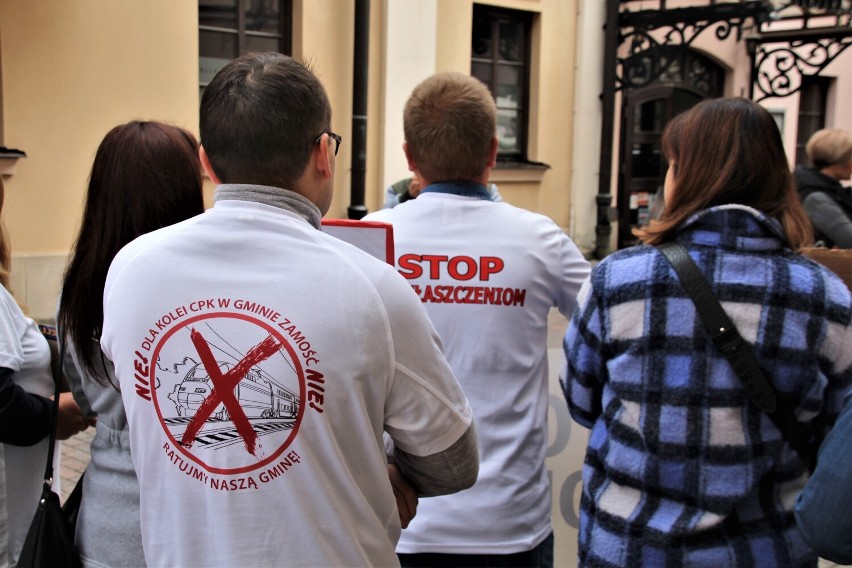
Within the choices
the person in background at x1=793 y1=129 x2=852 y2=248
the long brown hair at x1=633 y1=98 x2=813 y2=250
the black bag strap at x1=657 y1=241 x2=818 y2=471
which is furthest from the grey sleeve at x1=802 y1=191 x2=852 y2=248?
the black bag strap at x1=657 y1=241 x2=818 y2=471

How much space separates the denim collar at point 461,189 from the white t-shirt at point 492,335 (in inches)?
0.6

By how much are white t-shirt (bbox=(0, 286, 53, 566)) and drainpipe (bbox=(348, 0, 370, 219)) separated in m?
7.05

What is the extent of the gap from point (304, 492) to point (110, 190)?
932 mm

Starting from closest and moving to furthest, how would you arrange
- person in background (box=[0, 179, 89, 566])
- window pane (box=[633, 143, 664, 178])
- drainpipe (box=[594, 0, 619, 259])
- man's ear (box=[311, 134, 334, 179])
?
1. man's ear (box=[311, 134, 334, 179])
2. person in background (box=[0, 179, 89, 566])
3. drainpipe (box=[594, 0, 619, 259])
4. window pane (box=[633, 143, 664, 178])

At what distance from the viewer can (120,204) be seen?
78.9 inches

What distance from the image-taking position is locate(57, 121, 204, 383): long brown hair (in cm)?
197

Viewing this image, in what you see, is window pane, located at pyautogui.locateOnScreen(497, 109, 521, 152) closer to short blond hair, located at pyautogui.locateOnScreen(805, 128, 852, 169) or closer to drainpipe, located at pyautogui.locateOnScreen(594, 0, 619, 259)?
drainpipe, located at pyautogui.locateOnScreen(594, 0, 619, 259)

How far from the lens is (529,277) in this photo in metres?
2.37

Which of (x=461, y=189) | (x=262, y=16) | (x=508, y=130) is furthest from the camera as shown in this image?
(x=508, y=130)

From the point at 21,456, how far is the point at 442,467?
1286 millimetres

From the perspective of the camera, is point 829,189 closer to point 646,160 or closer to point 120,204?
point 120,204

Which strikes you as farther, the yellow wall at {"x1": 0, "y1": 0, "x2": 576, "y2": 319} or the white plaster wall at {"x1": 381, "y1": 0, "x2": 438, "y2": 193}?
the white plaster wall at {"x1": 381, "y1": 0, "x2": 438, "y2": 193}

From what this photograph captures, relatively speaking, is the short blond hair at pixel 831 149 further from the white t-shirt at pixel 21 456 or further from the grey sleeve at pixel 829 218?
the white t-shirt at pixel 21 456

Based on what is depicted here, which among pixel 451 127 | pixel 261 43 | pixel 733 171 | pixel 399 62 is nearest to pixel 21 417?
pixel 451 127
